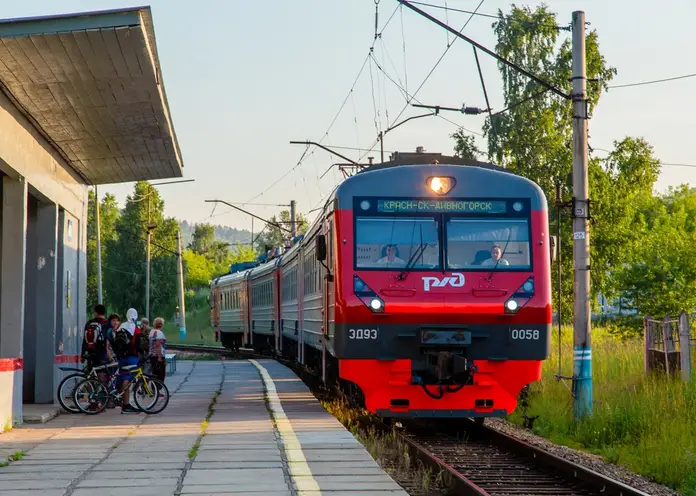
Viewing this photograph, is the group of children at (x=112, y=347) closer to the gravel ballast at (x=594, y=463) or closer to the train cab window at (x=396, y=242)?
the train cab window at (x=396, y=242)

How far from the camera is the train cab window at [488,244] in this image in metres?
13.3

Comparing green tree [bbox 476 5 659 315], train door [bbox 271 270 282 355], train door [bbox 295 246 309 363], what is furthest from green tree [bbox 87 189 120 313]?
train door [bbox 295 246 309 363]

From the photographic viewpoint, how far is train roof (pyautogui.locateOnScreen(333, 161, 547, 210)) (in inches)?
529

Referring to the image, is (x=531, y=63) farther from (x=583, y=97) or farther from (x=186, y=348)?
(x=583, y=97)

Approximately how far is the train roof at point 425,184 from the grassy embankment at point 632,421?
2837 mm

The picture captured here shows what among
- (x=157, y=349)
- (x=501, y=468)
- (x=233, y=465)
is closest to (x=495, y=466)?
(x=501, y=468)

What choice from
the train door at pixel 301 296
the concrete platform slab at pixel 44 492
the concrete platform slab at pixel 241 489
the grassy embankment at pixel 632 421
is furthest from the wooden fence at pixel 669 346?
the concrete platform slab at pixel 44 492

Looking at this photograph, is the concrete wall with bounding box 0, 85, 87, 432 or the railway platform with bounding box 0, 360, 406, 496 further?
the concrete wall with bounding box 0, 85, 87, 432

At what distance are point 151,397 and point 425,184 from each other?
495 centimetres

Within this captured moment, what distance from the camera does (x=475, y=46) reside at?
15156 mm

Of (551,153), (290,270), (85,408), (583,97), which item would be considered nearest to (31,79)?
(85,408)

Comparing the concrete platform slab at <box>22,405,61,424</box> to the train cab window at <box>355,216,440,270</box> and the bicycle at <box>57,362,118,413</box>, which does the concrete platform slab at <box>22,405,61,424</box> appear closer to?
the bicycle at <box>57,362,118,413</box>

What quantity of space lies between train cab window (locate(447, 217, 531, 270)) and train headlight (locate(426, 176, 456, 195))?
36 cm

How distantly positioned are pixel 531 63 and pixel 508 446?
1311 inches
